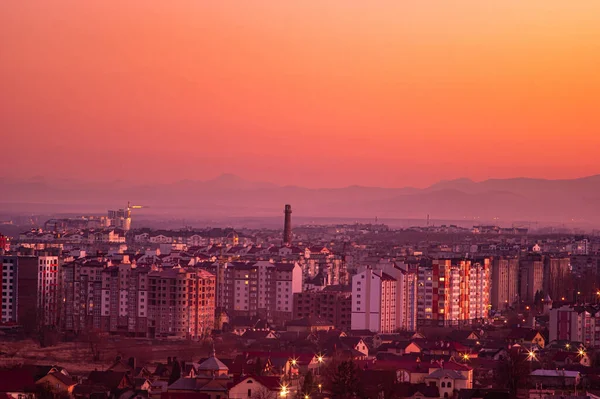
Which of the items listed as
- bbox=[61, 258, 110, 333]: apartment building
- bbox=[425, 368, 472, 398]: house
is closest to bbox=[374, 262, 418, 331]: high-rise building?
bbox=[61, 258, 110, 333]: apartment building

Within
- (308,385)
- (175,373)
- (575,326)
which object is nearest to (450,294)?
(575,326)

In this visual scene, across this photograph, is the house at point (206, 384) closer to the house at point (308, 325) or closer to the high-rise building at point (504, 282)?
the house at point (308, 325)

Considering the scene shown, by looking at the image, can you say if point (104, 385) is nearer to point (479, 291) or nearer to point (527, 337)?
point (527, 337)

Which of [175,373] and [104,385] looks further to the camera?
[104,385]

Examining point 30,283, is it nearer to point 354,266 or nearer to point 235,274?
point 235,274

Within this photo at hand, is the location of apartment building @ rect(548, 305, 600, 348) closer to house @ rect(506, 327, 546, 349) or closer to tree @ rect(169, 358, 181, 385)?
house @ rect(506, 327, 546, 349)

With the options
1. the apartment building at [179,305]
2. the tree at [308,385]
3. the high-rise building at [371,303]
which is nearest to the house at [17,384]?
the tree at [308,385]

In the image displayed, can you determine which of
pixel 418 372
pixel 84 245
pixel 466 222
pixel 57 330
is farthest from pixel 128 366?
pixel 466 222
